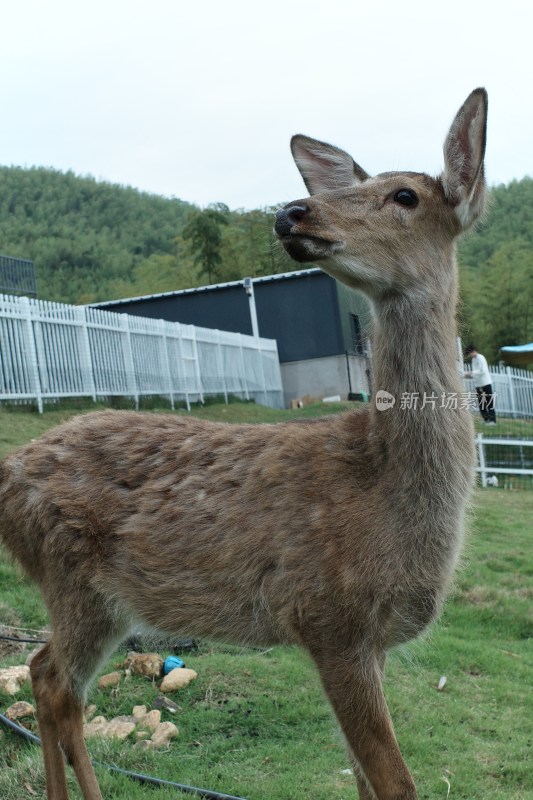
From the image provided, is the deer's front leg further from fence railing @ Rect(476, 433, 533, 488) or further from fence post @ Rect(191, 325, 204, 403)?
fence post @ Rect(191, 325, 204, 403)

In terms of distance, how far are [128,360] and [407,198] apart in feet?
49.1

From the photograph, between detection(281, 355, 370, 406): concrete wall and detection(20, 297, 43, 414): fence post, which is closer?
detection(20, 297, 43, 414): fence post

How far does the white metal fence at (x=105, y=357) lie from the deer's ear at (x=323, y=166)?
399 inches

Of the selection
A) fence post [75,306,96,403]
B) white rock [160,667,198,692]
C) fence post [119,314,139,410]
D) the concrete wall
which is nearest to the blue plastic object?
white rock [160,667,198,692]

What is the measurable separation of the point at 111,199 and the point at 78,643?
345 feet

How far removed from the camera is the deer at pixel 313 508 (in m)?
3.26

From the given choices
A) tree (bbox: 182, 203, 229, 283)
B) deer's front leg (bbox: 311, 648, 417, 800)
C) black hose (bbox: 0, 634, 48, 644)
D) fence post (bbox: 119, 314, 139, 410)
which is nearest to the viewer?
deer's front leg (bbox: 311, 648, 417, 800)

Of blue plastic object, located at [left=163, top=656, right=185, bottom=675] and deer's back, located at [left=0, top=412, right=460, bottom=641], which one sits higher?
deer's back, located at [left=0, top=412, right=460, bottom=641]

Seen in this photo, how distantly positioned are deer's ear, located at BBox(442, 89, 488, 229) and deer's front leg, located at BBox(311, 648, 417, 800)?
6.18 feet

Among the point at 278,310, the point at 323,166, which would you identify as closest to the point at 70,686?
the point at 323,166

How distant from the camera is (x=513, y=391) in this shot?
25.9 meters

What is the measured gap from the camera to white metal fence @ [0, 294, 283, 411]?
1437 cm

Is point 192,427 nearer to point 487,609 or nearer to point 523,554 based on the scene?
point 487,609

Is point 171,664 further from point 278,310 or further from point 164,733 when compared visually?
point 278,310
